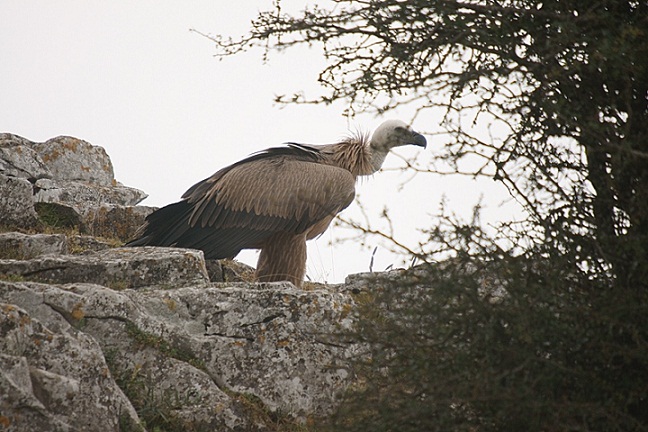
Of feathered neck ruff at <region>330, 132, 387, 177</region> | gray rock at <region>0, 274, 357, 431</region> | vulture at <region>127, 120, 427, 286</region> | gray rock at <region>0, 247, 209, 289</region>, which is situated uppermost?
feathered neck ruff at <region>330, 132, 387, 177</region>

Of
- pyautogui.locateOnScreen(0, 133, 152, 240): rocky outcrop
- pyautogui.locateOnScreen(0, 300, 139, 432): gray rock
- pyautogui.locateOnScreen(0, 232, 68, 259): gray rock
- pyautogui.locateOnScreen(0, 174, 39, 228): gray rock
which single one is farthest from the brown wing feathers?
pyautogui.locateOnScreen(0, 300, 139, 432): gray rock

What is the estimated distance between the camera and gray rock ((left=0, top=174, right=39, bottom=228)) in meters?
8.02

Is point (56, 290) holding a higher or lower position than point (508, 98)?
lower

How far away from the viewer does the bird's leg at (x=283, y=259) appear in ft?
29.0

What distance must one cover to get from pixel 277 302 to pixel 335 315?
37 centimetres

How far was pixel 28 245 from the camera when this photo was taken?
6.75m

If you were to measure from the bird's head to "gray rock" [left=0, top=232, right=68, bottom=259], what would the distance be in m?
4.01

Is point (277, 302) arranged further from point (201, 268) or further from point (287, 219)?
point (287, 219)

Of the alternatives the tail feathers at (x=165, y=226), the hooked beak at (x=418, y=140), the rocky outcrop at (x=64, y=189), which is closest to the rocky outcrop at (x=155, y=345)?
the rocky outcrop at (x=64, y=189)

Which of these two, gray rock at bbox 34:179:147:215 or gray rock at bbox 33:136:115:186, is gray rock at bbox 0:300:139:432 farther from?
gray rock at bbox 33:136:115:186

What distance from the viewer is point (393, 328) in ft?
13.3

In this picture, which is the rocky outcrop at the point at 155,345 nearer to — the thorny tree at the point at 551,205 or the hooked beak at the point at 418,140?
the thorny tree at the point at 551,205

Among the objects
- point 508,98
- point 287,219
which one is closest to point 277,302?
point 508,98

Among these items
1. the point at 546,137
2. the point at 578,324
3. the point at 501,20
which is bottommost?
the point at 578,324
